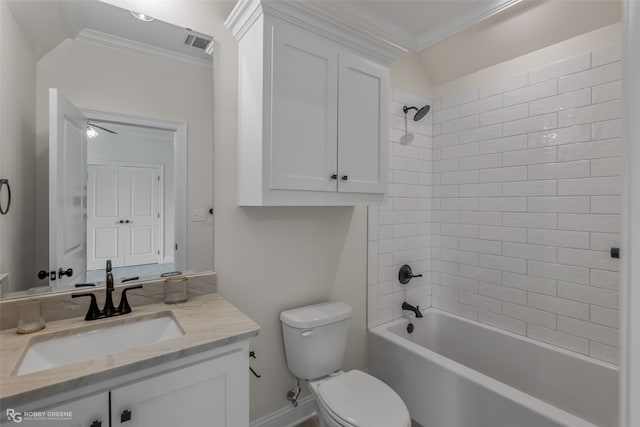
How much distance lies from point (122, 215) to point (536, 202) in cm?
234

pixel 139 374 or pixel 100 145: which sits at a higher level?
pixel 100 145

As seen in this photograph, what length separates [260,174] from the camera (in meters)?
1.44

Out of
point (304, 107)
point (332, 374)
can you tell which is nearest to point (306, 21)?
point (304, 107)

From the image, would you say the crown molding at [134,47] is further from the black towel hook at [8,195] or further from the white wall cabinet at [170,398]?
the white wall cabinet at [170,398]

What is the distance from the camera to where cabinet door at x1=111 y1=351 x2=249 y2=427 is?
36.9 inches

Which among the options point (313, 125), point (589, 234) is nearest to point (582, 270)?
point (589, 234)

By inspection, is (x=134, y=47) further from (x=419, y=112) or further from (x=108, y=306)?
(x=419, y=112)

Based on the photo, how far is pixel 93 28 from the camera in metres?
1.33

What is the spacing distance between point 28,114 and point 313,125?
115cm

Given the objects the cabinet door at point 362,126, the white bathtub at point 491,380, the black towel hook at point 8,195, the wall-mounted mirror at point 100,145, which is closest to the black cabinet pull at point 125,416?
the wall-mounted mirror at point 100,145

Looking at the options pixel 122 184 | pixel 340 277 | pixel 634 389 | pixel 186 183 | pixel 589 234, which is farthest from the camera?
pixel 340 277

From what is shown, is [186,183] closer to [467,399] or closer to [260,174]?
[260,174]

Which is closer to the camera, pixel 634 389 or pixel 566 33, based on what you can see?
pixel 634 389

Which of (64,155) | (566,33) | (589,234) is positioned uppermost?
(566,33)
